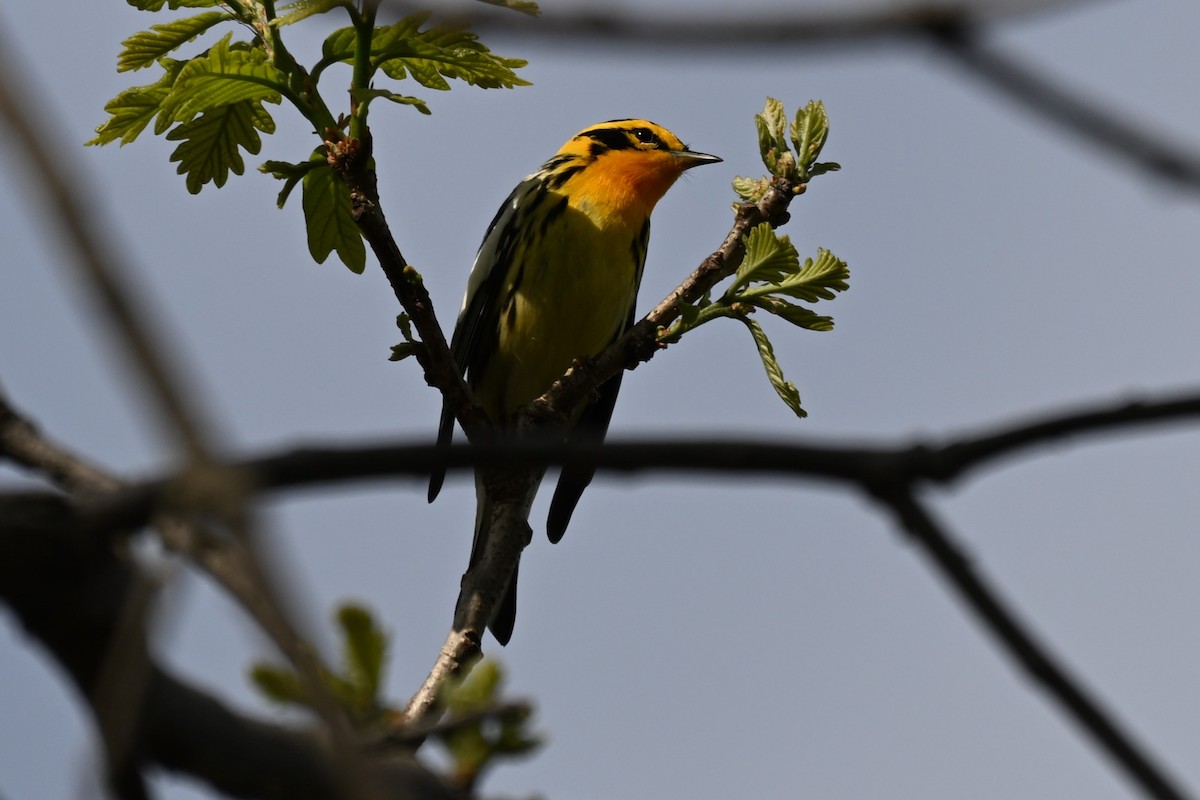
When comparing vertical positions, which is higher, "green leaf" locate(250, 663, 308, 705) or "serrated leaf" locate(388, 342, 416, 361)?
"serrated leaf" locate(388, 342, 416, 361)

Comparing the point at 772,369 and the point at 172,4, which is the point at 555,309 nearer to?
the point at 772,369

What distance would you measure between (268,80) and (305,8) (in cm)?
21

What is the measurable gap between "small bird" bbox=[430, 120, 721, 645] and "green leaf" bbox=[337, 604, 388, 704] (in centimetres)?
383

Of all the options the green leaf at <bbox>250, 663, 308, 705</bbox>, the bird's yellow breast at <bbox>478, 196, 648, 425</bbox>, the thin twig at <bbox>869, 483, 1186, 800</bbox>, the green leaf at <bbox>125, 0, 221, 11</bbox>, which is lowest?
the thin twig at <bbox>869, 483, 1186, 800</bbox>

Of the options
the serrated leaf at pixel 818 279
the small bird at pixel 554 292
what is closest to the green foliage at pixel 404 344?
the serrated leaf at pixel 818 279

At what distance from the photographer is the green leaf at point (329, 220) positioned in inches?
146

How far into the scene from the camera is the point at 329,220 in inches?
149

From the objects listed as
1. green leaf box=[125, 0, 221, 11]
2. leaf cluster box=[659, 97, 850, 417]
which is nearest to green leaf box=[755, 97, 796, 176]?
leaf cluster box=[659, 97, 850, 417]

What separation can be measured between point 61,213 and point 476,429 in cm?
311

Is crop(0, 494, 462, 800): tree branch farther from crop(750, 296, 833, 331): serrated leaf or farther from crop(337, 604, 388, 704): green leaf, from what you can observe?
crop(750, 296, 833, 331): serrated leaf

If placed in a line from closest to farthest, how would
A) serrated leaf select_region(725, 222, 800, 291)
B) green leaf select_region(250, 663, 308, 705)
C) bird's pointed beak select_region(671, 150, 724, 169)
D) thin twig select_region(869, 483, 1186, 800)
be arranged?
thin twig select_region(869, 483, 1186, 800) → green leaf select_region(250, 663, 308, 705) → serrated leaf select_region(725, 222, 800, 291) → bird's pointed beak select_region(671, 150, 724, 169)

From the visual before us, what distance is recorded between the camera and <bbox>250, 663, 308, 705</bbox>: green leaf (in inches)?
72.4

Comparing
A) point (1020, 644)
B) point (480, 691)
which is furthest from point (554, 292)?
Answer: point (1020, 644)

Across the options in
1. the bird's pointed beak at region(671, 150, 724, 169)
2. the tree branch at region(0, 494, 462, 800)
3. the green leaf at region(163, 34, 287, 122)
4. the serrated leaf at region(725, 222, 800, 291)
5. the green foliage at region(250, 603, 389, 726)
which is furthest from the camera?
the bird's pointed beak at region(671, 150, 724, 169)
